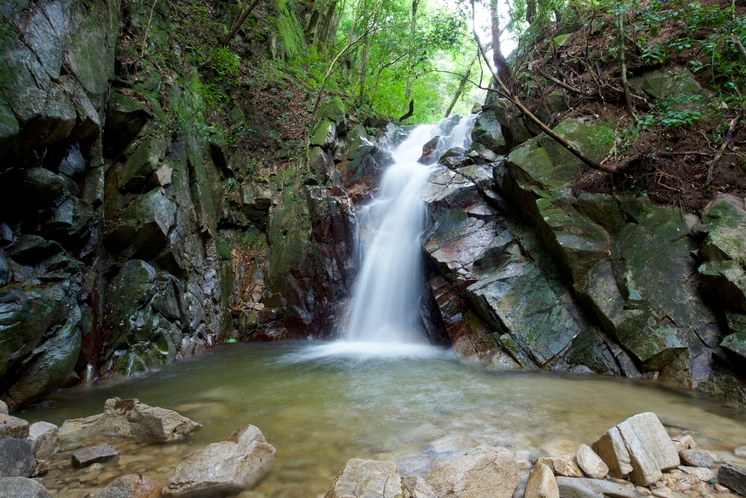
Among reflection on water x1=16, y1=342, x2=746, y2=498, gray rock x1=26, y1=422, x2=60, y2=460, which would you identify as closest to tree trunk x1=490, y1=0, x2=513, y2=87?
reflection on water x1=16, y1=342, x2=746, y2=498

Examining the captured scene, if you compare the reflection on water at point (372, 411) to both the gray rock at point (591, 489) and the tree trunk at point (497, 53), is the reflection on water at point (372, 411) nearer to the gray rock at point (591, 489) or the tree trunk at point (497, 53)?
the gray rock at point (591, 489)

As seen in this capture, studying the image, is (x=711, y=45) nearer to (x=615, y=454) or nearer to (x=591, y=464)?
(x=615, y=454)

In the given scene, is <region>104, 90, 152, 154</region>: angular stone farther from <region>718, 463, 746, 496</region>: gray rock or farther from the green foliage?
the green foliage

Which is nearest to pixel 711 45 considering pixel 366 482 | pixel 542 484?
pixel 542 484

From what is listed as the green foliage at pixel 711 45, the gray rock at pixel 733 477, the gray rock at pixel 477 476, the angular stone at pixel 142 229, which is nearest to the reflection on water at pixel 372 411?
the gray rock at pixel 477 476

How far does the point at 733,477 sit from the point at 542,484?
142cm

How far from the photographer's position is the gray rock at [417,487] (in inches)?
105

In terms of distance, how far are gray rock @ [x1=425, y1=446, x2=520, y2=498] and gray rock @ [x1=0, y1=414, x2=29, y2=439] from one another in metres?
3.40

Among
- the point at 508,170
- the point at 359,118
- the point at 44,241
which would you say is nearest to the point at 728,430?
the point at 508,170

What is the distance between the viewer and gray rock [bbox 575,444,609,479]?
2.96 meters

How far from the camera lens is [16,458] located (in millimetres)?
2926

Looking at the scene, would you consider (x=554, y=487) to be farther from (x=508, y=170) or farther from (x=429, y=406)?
(x=508, y=170)

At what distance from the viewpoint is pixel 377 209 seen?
37.7 feet

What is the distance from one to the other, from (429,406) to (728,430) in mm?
3129
